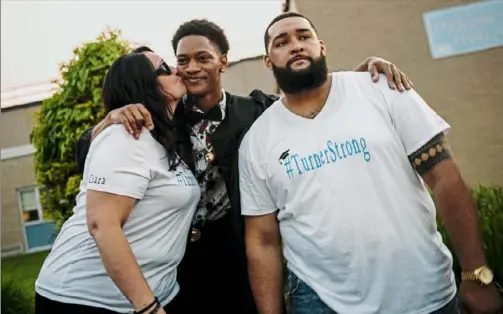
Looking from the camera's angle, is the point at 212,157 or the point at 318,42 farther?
the point at 212,157

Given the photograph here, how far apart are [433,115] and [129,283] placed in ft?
4.09

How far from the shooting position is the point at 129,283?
181 centimetres

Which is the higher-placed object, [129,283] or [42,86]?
[42,86]

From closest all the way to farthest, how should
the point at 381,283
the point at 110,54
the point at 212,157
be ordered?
the point at 381,283 < the point at 212,157 < the point at 110,54

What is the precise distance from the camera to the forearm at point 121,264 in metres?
1.81

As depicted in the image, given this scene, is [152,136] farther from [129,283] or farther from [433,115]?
[433,115]

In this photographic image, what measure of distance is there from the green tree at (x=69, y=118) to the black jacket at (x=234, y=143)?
14.6 feet

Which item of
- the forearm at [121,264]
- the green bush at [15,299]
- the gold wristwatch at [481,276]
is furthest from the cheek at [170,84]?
the green bush at [15,299]

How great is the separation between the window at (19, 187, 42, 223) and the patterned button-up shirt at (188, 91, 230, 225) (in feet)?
51.0

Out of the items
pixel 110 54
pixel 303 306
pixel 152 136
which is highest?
pixel 110 54

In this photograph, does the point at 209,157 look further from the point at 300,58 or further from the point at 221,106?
the point at 300,58

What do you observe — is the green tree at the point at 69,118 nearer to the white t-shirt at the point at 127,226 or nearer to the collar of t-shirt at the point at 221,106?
the collar of t-shirt at the point at 221,106

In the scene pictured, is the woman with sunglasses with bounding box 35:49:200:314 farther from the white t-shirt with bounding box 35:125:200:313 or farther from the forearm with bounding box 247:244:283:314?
the forearm with bounding box 247:244:283:314

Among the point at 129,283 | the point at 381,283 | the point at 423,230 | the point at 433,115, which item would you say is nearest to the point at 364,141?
the point at 433,115
